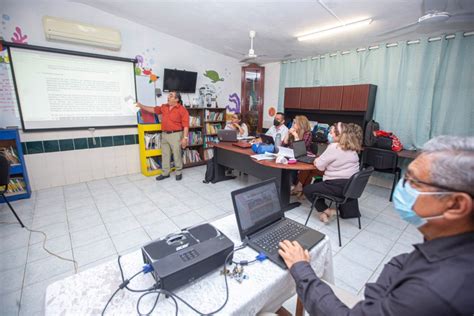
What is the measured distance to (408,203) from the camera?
764 mm

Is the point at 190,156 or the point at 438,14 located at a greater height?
the point at 438,14

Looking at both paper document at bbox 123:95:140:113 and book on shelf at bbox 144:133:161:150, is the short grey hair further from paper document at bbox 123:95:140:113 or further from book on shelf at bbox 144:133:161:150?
paper document at bbox 123:95:140:113

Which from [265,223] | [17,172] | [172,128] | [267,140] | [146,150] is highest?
[172,128]

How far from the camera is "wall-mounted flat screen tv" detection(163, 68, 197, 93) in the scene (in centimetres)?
450

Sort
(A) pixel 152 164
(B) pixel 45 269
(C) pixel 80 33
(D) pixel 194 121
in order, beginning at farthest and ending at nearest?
1. (D) pixel 194 121
2. (A) pixel 152 164
3. (C) pixel 80 33
4. (B) pixel 45 269

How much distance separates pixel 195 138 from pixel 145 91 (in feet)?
4.50

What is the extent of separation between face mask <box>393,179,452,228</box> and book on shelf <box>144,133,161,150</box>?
425 cm

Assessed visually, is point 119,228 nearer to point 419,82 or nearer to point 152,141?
point 152,141

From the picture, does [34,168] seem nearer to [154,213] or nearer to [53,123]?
[53,123]

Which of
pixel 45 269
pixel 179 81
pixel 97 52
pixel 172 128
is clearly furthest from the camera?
pixel 179 81

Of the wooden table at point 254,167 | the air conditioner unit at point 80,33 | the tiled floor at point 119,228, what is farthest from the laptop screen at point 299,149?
the air conditioner unit at point 80,33

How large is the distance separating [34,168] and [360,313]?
4592mm

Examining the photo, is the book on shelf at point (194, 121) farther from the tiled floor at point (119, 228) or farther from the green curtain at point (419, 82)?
the green curtain at point (419, 82)

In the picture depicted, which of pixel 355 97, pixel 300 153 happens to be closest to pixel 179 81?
pixel 300 153
